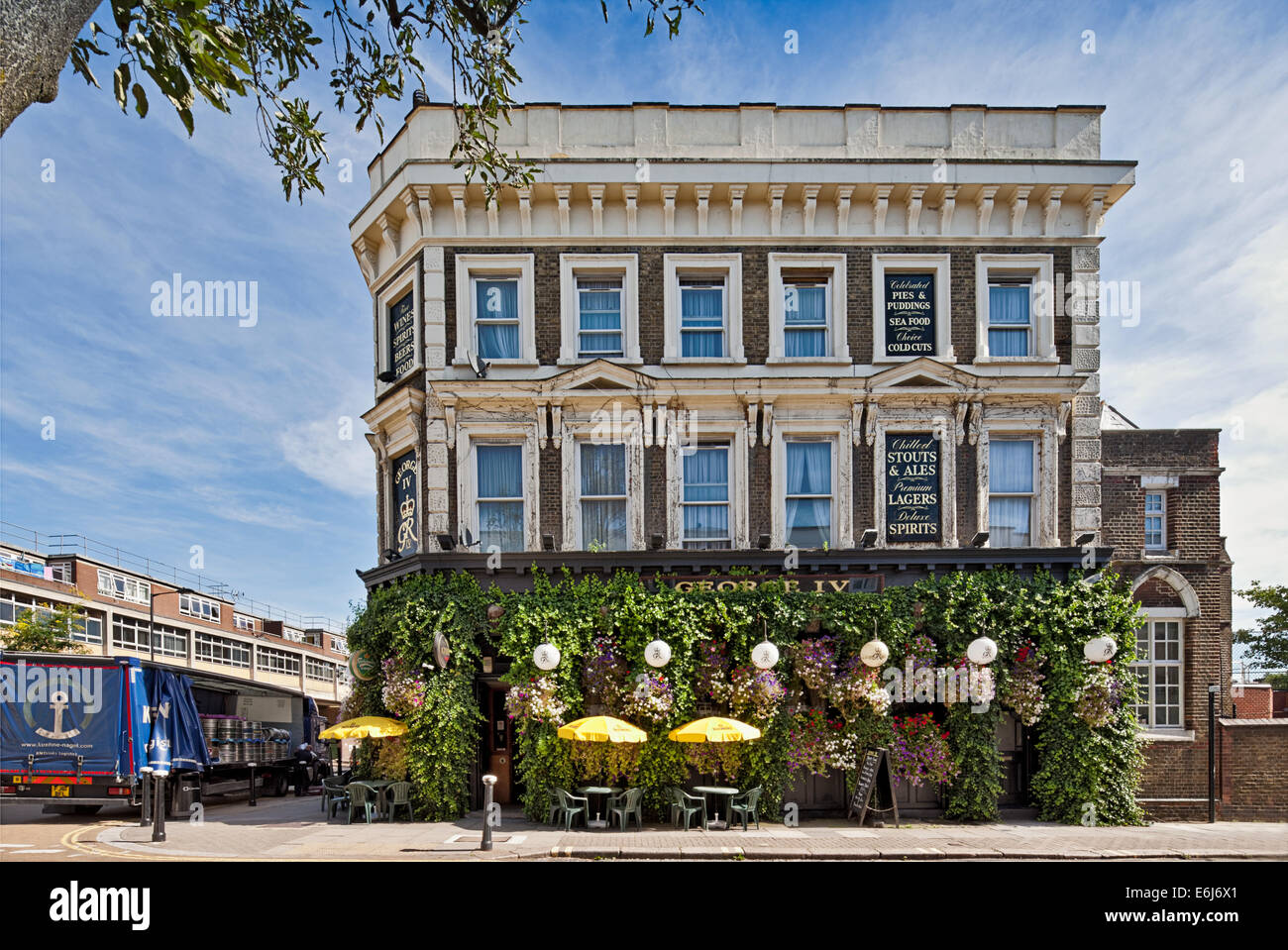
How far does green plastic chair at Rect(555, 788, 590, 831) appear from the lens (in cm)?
1349

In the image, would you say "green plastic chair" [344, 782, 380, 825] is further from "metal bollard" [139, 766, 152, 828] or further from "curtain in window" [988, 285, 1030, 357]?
"curtain in window" [988, 285, 1030, 357]

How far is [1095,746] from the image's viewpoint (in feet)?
47.5

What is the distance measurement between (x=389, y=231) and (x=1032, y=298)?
14.8 metres

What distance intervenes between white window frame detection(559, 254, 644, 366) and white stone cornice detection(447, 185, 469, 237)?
2.20m

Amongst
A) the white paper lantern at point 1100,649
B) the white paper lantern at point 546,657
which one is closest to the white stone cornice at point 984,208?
the white paper lantern at point 1100,649

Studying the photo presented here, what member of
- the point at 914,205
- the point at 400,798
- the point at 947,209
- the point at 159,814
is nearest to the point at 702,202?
the point at 914,205

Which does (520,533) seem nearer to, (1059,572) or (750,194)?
(750,194)

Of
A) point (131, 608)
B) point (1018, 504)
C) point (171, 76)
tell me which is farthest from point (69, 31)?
point (131, 608)

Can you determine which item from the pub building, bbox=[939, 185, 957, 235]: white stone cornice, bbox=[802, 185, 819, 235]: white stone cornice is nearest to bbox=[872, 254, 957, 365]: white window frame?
the pub building

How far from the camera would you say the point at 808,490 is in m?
15.9

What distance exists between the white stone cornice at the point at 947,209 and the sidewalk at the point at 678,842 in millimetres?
12331

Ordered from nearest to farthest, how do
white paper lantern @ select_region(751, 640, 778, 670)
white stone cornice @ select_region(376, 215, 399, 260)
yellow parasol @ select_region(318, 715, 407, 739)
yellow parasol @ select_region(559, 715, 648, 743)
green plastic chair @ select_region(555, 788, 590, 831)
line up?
yellow parasol @ select_region(559, 715, 648, 743), green plastic chair @ select_region(555, 788, 590, 831), white paper lantern @ select_region(751, 640, 778, 670), yellow parasol @ select_region(318, 715, 407, 739), white stone cornice @ select_region(376, 215, 399, 260)

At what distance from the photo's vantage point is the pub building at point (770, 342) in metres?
15.7

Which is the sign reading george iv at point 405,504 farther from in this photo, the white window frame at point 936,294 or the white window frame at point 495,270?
the white window frame at point 936,294
